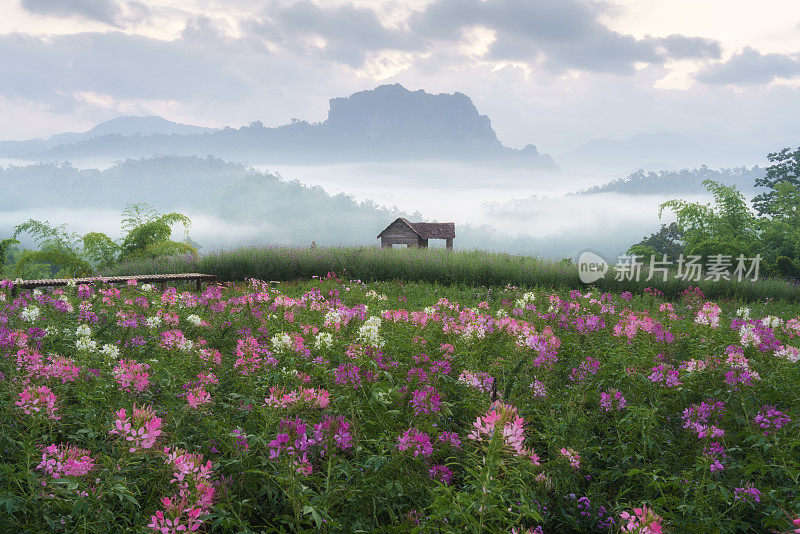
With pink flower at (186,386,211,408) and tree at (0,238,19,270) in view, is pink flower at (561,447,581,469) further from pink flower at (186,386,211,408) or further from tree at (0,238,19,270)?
tree at (0,238,19,270)

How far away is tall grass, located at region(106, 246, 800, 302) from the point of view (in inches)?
500

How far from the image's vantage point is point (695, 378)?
3.70m

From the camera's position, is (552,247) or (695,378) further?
(552,247)

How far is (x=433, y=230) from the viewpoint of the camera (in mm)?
30906

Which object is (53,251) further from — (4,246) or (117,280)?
(117,280)

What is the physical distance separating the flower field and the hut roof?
25138mm

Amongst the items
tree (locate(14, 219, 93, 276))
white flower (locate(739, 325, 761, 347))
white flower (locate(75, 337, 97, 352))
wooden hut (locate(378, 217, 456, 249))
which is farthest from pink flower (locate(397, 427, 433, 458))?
wooden hut (locate(378, 217, 456, 249))

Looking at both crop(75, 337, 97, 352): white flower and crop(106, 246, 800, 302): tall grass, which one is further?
crop(106, 246, 800, 302): tall grass

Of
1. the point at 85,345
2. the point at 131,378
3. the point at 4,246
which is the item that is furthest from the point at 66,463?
the point at 4,246

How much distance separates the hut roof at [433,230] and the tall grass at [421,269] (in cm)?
1523

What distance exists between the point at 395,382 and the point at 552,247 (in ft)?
583

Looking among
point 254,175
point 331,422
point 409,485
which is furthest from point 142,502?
point 254,175

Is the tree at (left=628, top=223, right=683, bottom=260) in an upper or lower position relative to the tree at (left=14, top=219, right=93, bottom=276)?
upper

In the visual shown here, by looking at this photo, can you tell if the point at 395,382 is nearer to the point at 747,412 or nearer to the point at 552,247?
the point at 747,412
